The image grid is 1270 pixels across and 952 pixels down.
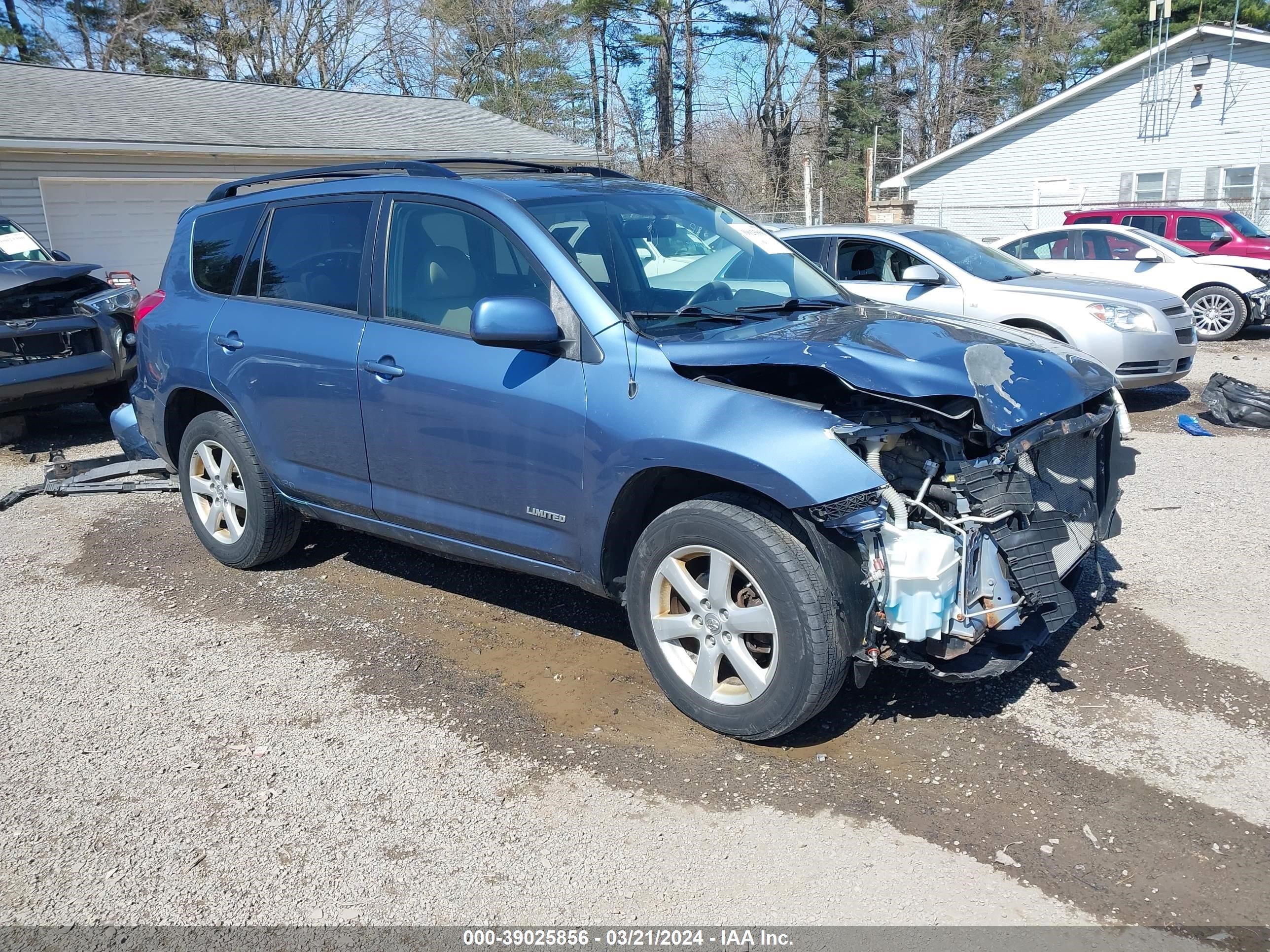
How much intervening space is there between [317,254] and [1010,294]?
20.9ft

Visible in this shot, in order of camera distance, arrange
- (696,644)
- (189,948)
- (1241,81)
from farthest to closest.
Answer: (1241,81) → (696,644) → (189,948)

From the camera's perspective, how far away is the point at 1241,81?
25656 millimetres

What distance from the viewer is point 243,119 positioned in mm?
18594

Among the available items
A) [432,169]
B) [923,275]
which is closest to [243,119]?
[923,275]

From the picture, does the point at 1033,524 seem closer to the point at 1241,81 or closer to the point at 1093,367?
the point at 1093,367

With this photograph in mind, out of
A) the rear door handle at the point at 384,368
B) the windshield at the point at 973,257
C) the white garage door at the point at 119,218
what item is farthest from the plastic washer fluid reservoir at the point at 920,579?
the white garage door at the point at 119,218

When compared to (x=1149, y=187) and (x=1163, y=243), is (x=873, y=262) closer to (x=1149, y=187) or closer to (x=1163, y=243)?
(x=1163, y=243)

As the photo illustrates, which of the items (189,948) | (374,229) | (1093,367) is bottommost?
(189,948)

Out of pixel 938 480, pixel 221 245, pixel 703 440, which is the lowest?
pixel 938 480

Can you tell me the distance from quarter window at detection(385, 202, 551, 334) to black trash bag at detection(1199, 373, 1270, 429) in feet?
22.6

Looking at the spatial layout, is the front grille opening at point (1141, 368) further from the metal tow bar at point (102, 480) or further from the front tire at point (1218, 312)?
the metal tow bar at point (102, 480)

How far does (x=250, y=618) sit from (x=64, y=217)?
13.2 m

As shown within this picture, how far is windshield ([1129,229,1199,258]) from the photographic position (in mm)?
13305

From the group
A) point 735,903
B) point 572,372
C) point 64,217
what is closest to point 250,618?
point 572,372
